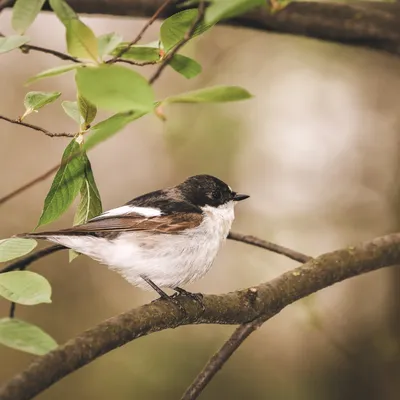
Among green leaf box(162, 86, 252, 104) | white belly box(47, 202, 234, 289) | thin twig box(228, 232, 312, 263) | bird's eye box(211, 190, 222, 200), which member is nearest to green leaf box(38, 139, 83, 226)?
green leaf box(162, 86, 252, 104)

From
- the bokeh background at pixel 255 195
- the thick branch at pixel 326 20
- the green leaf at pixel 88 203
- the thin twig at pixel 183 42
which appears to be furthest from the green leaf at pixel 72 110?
the bokeh background at pixel 255 195

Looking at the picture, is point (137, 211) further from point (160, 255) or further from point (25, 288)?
point (25, 288)

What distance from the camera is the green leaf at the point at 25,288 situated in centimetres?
112

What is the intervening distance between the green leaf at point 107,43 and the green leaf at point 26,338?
1.54 feet

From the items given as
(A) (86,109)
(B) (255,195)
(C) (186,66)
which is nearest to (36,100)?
(A) (86,109)

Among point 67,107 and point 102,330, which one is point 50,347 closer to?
point 102,330

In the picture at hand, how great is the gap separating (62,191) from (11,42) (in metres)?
0.40

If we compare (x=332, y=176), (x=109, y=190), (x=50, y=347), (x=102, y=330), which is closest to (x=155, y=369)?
(x=109, y=190)

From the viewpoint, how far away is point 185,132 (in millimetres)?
6027

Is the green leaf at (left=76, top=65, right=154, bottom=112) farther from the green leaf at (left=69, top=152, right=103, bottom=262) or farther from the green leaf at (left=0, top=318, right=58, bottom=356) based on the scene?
the green leaf at (left=69, top=152, right=103, bottom=262)

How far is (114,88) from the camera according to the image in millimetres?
890

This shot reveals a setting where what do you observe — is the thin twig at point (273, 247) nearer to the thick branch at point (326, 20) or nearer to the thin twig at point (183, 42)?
the thick branch at point (326, 20)

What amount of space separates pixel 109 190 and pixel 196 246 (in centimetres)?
391

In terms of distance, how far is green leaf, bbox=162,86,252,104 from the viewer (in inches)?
36.4
